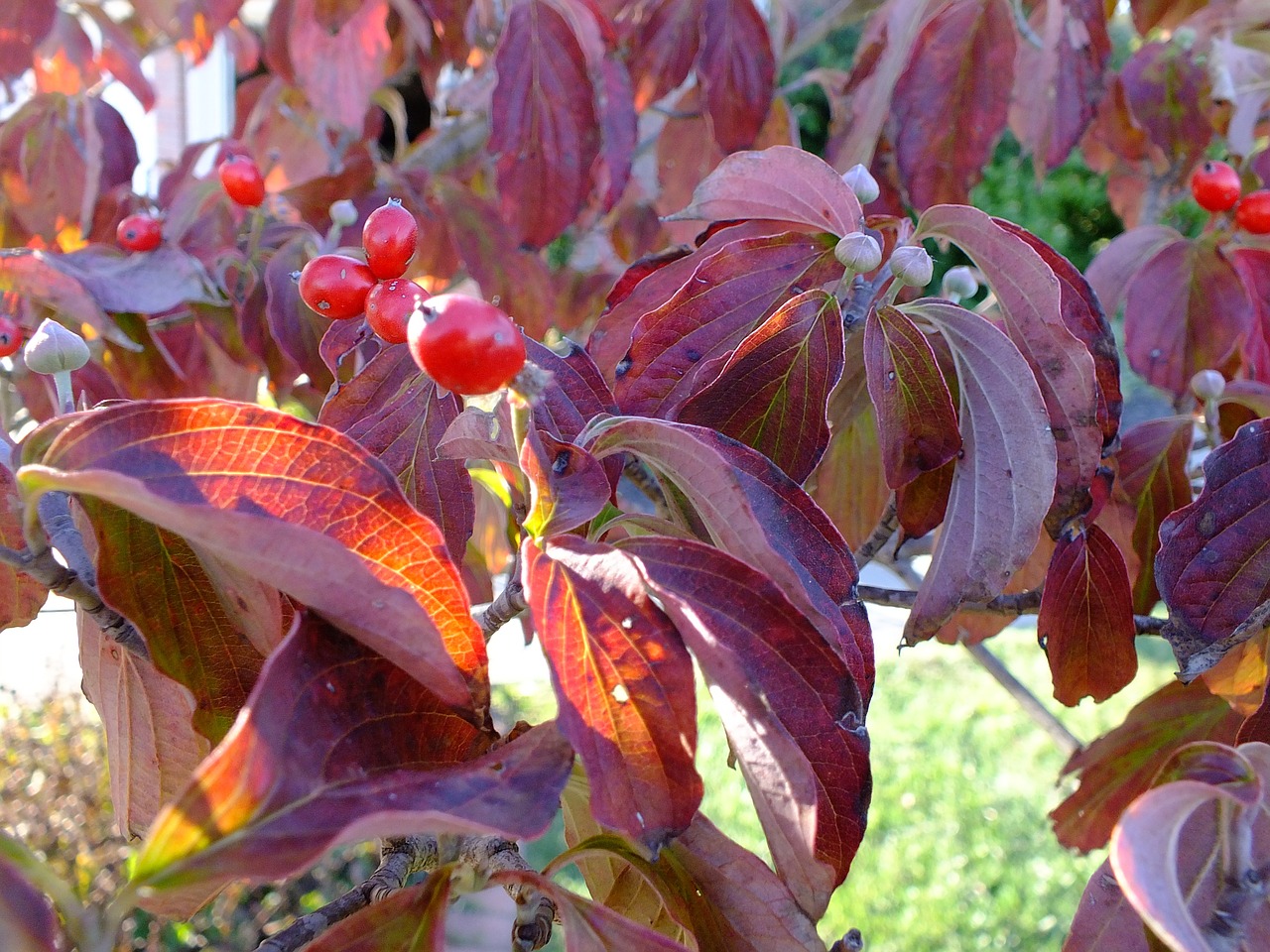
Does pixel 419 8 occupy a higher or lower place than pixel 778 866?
higher

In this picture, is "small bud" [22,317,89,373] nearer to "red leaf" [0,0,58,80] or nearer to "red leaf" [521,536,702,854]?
"red leaf" [521,536,702,854]

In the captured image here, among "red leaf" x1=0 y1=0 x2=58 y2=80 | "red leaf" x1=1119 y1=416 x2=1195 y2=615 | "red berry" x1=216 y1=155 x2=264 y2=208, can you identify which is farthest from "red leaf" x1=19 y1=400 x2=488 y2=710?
"red leaf" x1=0 y1=0 x2=58 y2=80

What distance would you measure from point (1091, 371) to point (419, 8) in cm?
159

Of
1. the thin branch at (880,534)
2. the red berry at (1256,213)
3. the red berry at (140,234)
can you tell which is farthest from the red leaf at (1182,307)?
the red berry at (140,234)

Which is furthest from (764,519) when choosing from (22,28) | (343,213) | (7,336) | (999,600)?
(22,28)

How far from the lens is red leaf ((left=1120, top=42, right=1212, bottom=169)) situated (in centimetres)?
161

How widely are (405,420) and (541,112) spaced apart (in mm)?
808

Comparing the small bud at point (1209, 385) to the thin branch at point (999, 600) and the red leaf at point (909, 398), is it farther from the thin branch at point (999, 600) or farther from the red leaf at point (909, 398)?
the red leaf at point (909, 398)

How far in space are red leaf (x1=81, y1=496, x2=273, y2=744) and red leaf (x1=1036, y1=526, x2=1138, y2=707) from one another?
601 mm

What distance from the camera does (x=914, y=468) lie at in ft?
2.54

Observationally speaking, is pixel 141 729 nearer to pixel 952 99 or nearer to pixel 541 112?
pixel 541 112

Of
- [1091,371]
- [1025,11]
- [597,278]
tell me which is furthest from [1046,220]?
[1091,371]

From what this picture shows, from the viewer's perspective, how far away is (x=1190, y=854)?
0.61 m

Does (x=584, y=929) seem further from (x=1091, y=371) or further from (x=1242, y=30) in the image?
(x=1242, y=30)
